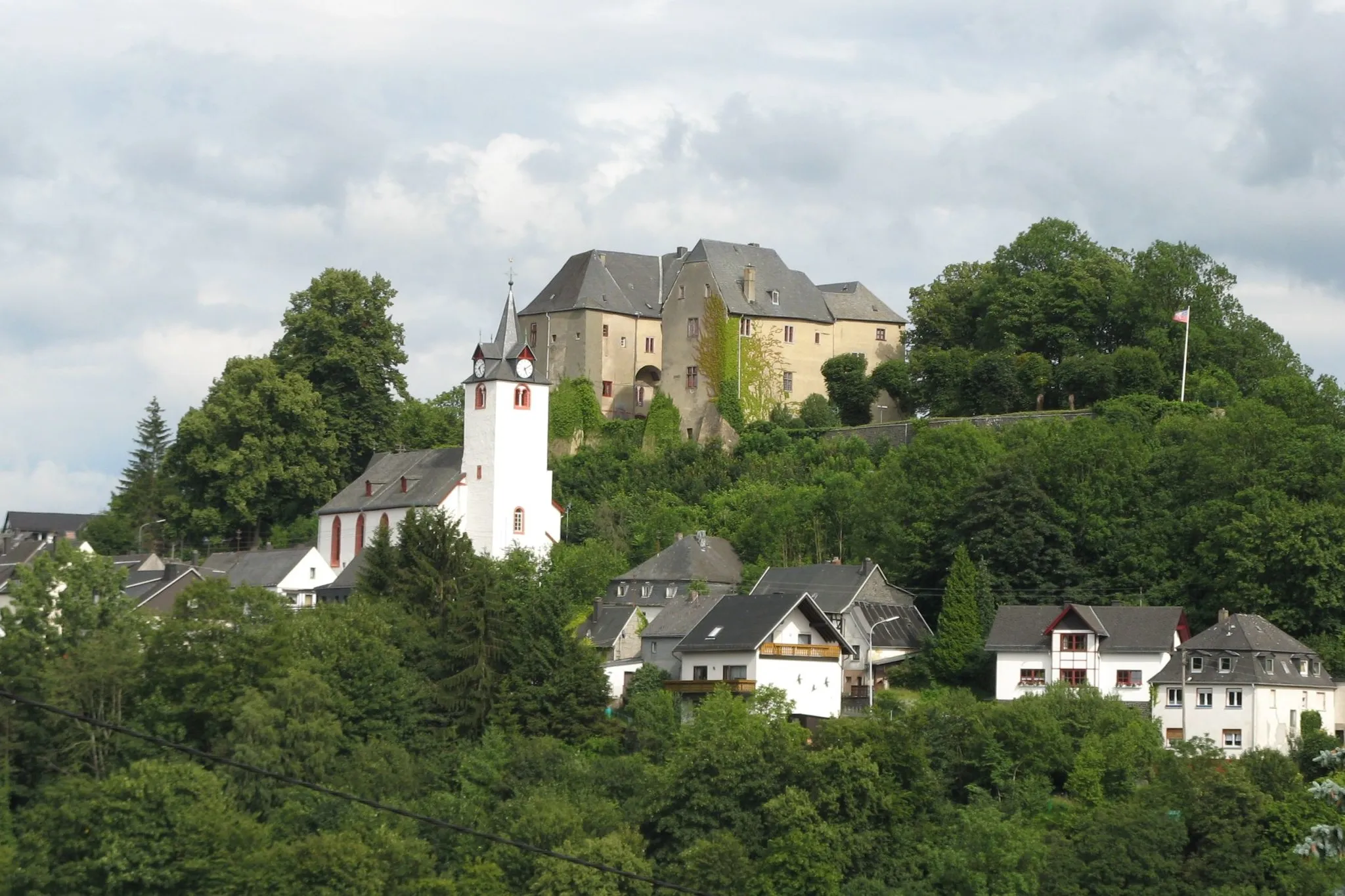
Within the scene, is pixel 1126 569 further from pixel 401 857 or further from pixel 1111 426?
pixel 401 857

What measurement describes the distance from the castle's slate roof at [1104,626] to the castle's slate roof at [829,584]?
5.03 metres

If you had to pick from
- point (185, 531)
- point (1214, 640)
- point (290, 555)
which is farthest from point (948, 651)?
point (185, 531)

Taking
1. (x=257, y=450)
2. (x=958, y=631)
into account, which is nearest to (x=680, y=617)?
(x=958, y=631)

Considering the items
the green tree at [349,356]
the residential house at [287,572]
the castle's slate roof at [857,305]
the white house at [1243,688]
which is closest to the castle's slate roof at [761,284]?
the castle's slate roof at [857,305]

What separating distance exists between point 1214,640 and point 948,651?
286 inches

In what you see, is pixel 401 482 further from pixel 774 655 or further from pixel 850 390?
pixel 774 655

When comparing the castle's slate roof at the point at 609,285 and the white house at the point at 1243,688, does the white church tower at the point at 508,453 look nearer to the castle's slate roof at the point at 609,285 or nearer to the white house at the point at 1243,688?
the castle's slate roof at the point at 609,285

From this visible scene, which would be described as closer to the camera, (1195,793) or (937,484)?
(1195,793)

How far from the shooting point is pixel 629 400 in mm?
82938

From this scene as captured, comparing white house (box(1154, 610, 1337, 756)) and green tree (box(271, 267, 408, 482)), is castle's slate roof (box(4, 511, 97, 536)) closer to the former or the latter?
green tree (box(271, 267, 408, 482))

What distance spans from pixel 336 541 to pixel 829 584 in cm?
2175

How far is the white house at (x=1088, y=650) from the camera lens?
53594mm

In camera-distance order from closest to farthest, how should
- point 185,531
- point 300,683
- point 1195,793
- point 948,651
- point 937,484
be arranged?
1. point 1195,793
2. point 300,683
3. point 948,651
4. point 937,484
5. point 185,531

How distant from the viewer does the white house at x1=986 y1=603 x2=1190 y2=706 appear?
176ft
